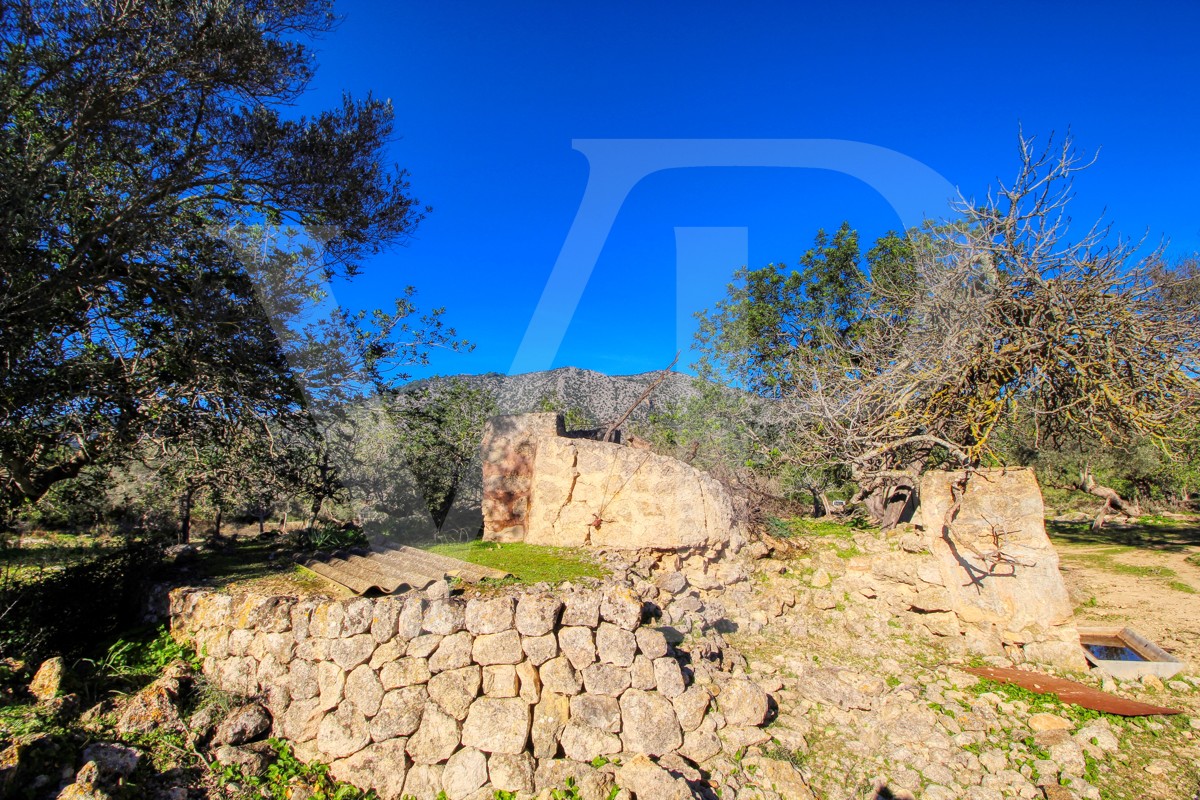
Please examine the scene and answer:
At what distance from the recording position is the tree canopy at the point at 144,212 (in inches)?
248

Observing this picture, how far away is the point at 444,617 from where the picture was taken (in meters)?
6.08

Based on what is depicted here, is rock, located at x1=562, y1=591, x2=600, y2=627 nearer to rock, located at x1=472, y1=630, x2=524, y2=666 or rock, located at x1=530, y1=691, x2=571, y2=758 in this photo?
rock, located at x1=472, y1=630, x2=524, y2=666

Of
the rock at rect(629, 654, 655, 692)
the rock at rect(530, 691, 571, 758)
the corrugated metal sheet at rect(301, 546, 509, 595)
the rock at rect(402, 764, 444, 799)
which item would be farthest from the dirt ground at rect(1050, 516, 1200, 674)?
the corrugated metal sheet at rect(301, 546, 509, 595)

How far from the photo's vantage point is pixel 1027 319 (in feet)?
29.4

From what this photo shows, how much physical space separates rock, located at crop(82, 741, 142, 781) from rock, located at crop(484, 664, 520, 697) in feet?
10.5

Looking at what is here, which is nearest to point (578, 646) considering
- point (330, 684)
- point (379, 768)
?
point (379, 768)

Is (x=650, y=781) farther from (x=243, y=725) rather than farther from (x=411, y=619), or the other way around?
(x=243, y=725)

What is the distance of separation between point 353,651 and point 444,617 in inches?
41.4

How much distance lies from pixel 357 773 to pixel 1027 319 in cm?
1087

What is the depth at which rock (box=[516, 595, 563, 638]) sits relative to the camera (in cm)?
600

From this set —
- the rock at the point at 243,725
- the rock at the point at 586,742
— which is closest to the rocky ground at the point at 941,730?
the rock at the point at 586,742

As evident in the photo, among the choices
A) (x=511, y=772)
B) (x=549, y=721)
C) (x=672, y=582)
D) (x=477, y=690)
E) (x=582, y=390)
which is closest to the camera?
(x=511, y=772)

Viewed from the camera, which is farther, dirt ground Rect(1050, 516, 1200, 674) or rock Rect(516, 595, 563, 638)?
dirt ground Rect(1050, 516, 1200, 674)

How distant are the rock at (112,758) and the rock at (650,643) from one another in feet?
15.9
